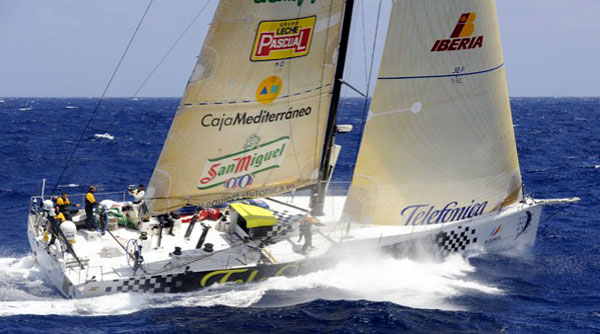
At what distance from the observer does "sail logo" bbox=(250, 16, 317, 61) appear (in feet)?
47.9

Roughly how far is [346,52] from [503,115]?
4888 mm

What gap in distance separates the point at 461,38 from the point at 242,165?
21.5 ft

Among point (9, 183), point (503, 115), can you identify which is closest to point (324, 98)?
point (503, 115)

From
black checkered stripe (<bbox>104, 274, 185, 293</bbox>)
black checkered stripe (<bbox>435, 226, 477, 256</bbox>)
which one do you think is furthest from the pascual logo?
black checkered stripe (<bbox>104, 274, 185, 293</bbox>)

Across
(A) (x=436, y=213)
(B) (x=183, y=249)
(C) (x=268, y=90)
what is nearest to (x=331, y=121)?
(C) (x=268, y=90)

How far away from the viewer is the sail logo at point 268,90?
15.0m

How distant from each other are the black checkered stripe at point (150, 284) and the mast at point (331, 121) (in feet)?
15.4

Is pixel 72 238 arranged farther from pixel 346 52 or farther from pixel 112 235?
pixel 346 52

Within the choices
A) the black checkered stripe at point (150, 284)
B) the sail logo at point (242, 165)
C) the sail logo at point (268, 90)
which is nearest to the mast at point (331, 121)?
the sail logo at point (242, 165)

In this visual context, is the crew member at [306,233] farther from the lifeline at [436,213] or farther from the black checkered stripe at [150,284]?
the black checkered stripe at [150,284]

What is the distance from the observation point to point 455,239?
17.6m

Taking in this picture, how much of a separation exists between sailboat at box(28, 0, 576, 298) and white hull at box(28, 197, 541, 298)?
1.5 inches

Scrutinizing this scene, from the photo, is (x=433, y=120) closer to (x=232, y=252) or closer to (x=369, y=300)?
(x=369, y=300)

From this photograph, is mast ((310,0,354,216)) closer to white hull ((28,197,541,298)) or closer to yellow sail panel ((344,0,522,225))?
white hull ((28,197,541,298))
